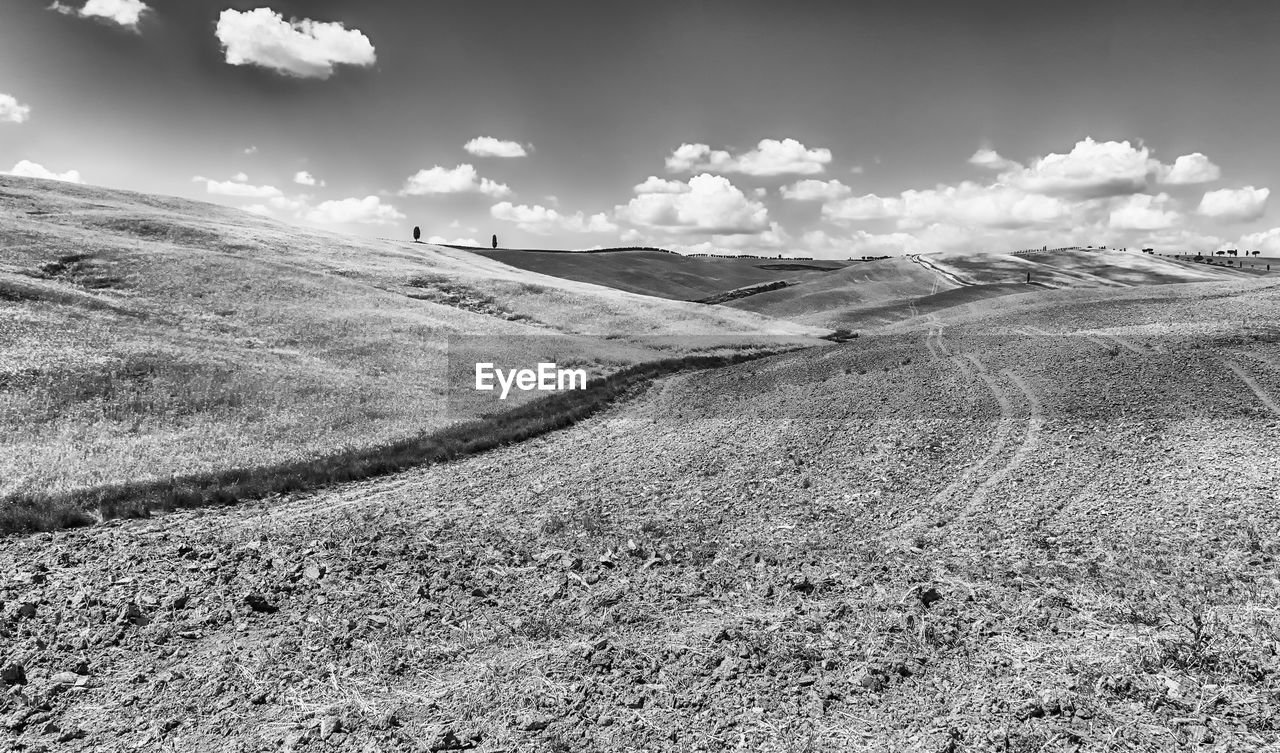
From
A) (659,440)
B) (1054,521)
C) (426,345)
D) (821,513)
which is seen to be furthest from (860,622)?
(426,345)

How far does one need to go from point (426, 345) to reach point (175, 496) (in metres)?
18.1

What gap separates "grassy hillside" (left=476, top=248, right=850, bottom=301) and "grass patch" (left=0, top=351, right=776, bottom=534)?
2889 inches

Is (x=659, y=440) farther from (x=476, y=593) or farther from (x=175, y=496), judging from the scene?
(x=175, y=496)

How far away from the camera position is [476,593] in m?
9.91

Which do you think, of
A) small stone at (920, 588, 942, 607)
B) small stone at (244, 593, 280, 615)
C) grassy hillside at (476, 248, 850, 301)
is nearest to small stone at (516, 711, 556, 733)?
small stone at (244, 593, 280, 615)

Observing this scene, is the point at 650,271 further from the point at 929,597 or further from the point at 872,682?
the point at 872,682

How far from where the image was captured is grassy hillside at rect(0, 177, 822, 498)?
18.1 metres

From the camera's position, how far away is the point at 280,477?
1573 centimetres

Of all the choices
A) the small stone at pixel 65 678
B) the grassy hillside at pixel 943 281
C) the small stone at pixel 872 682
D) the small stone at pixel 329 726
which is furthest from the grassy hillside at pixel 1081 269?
the small stone at pixel 65 678

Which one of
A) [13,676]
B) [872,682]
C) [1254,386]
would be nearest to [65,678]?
[13,676]

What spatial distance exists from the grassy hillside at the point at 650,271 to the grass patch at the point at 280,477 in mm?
73382

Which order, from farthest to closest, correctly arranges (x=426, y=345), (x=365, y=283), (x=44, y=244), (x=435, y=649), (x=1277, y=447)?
(x=365, y=283)
(x=44, y=244)
(x=426, y=345)
(x=1277, y=447)
(x=435, y=649)

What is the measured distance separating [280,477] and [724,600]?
1132 cm

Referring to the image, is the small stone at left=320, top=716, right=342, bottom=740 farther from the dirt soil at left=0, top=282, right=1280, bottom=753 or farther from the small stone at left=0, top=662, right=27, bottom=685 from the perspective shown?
the small stone at left=0, top=662, right=27, bottom=685
